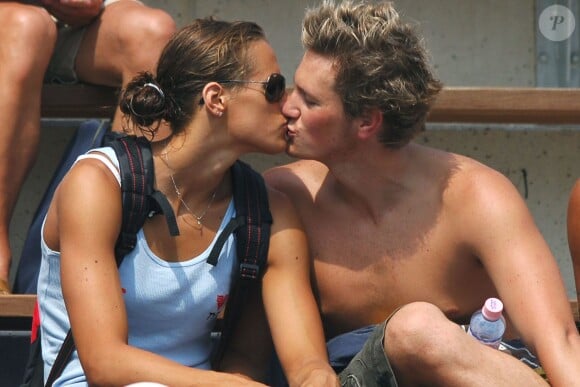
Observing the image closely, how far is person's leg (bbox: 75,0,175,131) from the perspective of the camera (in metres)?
3.74

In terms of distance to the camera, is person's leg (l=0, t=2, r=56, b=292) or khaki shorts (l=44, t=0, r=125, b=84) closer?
person's leg (l=0, t=2, r=56, b=292)

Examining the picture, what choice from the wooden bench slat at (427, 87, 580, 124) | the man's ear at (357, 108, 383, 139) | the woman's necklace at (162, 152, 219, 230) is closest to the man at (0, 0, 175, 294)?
the woman's necklace at (162, 152, 219, 230)

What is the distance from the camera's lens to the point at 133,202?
305cm

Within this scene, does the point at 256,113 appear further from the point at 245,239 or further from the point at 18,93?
the point at 18,93

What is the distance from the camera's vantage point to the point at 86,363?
2.92 metres

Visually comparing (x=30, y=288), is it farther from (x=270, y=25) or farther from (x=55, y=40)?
(x=270, y=25)

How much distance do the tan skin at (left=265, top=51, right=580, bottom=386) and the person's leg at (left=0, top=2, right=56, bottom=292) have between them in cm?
78

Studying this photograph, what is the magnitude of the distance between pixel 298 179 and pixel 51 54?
830 mm

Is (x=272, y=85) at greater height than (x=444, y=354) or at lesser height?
greater

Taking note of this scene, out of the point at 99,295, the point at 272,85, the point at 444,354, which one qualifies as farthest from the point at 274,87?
the point at 444,354

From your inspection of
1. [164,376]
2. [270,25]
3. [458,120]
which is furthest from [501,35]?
[164,376]

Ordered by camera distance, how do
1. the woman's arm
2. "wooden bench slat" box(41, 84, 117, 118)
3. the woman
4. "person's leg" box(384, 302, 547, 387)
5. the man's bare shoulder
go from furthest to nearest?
"wooden bench slat" box(41, 84, 117, 118), the man's bare shoulder, the woman, the woman's arm, "person's leg" box(384, 302, 547, 387)

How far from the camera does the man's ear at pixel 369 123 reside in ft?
10.9

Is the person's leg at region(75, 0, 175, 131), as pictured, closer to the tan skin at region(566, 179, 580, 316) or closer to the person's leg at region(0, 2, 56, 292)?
the person's leg at region(0, 2, 56, 292)
